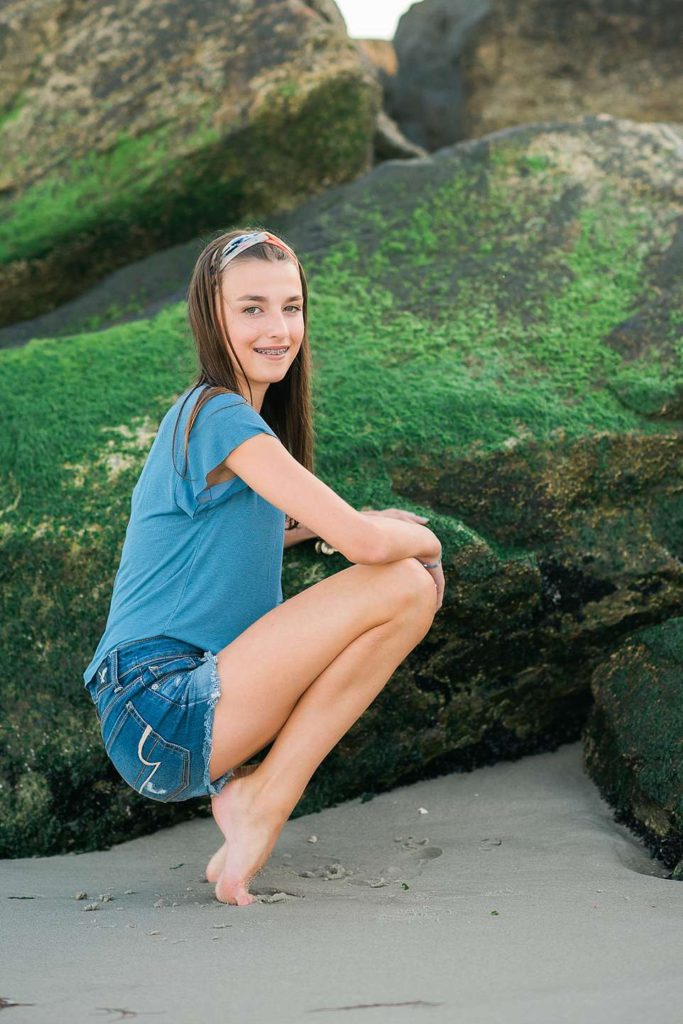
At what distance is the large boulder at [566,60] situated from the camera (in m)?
6.89

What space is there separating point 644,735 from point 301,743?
1.13 meters

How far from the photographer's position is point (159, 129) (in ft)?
16.3

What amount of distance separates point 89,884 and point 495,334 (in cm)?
220

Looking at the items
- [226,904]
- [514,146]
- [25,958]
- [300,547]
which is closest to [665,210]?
[514,146]

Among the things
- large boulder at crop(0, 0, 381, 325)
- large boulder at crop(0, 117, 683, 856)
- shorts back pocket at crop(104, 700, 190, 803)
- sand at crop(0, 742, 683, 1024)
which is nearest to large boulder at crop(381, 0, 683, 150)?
large boulder at crop(0, 0, 381, 325)

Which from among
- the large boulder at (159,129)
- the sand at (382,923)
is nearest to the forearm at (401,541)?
the sand at (382,923)

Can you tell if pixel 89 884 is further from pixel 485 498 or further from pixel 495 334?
pixel 495 334

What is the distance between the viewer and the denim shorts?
8.39 feet

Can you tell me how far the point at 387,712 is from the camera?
342cm

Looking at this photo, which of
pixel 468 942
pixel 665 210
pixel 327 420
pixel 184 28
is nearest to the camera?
pixel 468 942

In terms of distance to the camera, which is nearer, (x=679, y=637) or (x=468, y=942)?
(x=468, y=942)

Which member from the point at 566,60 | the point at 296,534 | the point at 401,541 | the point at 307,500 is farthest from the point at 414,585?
the point at 566,60

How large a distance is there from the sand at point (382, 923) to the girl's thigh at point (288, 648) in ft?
1.23

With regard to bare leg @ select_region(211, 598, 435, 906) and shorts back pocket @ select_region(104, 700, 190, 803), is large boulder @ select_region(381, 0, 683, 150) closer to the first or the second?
bare leg @ select_region(211, 598, 435, 906)
